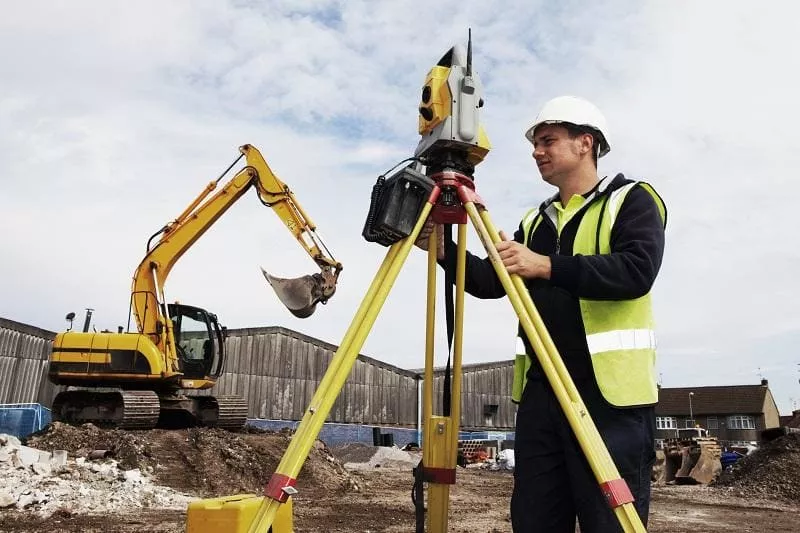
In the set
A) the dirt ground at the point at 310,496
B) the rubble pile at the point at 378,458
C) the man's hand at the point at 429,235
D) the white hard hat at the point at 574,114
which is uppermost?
the white hard hat at the point at 574,114

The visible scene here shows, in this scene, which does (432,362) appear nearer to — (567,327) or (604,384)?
(567,327)

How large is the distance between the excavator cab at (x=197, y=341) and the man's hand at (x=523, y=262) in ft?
37.2

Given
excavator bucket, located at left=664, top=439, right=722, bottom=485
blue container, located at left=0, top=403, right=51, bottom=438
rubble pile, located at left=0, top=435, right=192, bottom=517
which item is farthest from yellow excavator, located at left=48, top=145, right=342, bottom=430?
excavator bucket, located at left=664, top=439, right=722, bottom=485

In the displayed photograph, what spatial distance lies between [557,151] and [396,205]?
0.66 meters

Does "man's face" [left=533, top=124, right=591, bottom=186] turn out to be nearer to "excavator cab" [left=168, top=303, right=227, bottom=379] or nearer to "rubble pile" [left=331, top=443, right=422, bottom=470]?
"excavator cab" [left=168, top=303, right=227, bottom=379]

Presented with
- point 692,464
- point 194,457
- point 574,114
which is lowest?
point 692,464

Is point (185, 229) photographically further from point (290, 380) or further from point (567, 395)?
point (290, 380)

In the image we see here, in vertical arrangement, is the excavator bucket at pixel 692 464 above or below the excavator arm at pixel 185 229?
below

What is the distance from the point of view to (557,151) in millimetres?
2246

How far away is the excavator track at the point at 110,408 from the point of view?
11039 millimetres

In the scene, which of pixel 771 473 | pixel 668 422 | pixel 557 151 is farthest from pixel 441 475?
pixel 668 422

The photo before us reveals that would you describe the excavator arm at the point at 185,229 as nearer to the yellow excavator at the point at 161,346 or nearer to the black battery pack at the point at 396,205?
the yellow excavator at the point at 161,346

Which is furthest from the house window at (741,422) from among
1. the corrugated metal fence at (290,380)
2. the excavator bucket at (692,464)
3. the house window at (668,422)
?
the excavator bucket at (692,464)

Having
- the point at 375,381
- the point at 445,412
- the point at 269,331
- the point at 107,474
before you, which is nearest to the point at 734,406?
the point at 375,381
